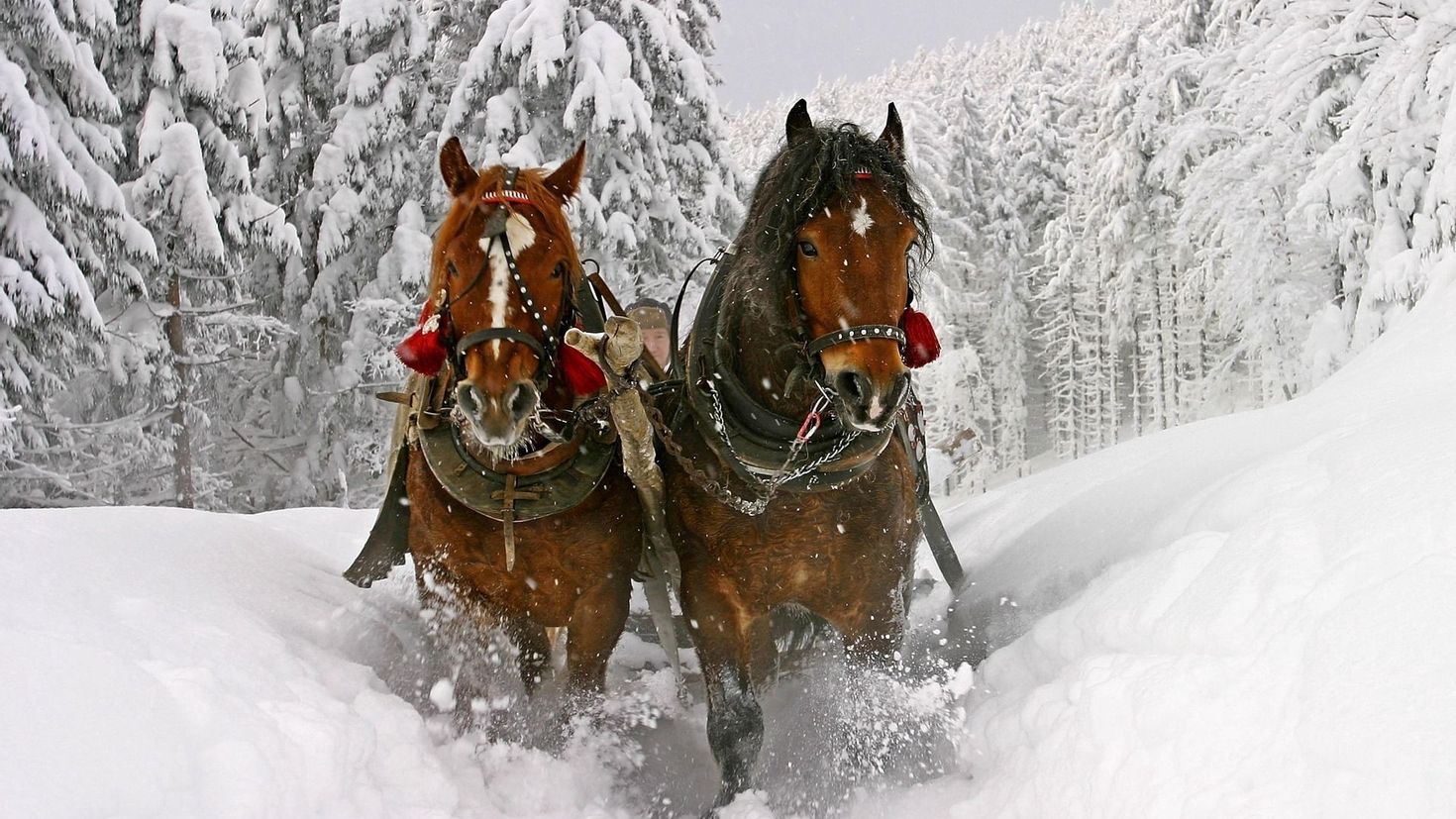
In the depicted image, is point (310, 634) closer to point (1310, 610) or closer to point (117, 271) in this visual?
point (1310, 610)

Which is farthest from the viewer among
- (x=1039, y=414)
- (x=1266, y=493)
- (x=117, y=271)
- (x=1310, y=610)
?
(x=1039, y=414)

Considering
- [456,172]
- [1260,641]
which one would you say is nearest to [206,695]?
[456,172]

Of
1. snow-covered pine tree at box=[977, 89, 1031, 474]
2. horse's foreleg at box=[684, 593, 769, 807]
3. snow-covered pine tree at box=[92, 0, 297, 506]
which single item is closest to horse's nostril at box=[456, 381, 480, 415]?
horse's foreleg at box=[684, 593, 769, 807]

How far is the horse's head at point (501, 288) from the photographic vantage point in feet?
8.93

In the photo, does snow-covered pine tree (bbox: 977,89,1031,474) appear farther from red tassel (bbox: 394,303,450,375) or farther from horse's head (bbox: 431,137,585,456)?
red tassel (bbox: 394,303,450,375)

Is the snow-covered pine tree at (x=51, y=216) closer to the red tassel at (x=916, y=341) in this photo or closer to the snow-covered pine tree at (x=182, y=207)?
the snow-covered pine tree at (x=182, y=207)

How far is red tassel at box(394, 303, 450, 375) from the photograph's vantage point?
3.03 m

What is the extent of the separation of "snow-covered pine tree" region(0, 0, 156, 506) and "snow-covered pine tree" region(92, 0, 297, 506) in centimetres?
73

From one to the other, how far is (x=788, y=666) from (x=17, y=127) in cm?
990

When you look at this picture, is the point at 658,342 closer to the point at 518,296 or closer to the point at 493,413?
the point at 518,296

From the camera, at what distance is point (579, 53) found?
1128cm

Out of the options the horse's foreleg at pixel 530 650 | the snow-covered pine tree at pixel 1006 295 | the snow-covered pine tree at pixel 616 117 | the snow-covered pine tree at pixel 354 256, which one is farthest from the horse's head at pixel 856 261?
the snow-covered pine tree at pixel 1006 295

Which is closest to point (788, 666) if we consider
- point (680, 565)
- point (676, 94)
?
point (680, 565)

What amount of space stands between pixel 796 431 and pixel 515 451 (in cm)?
97
